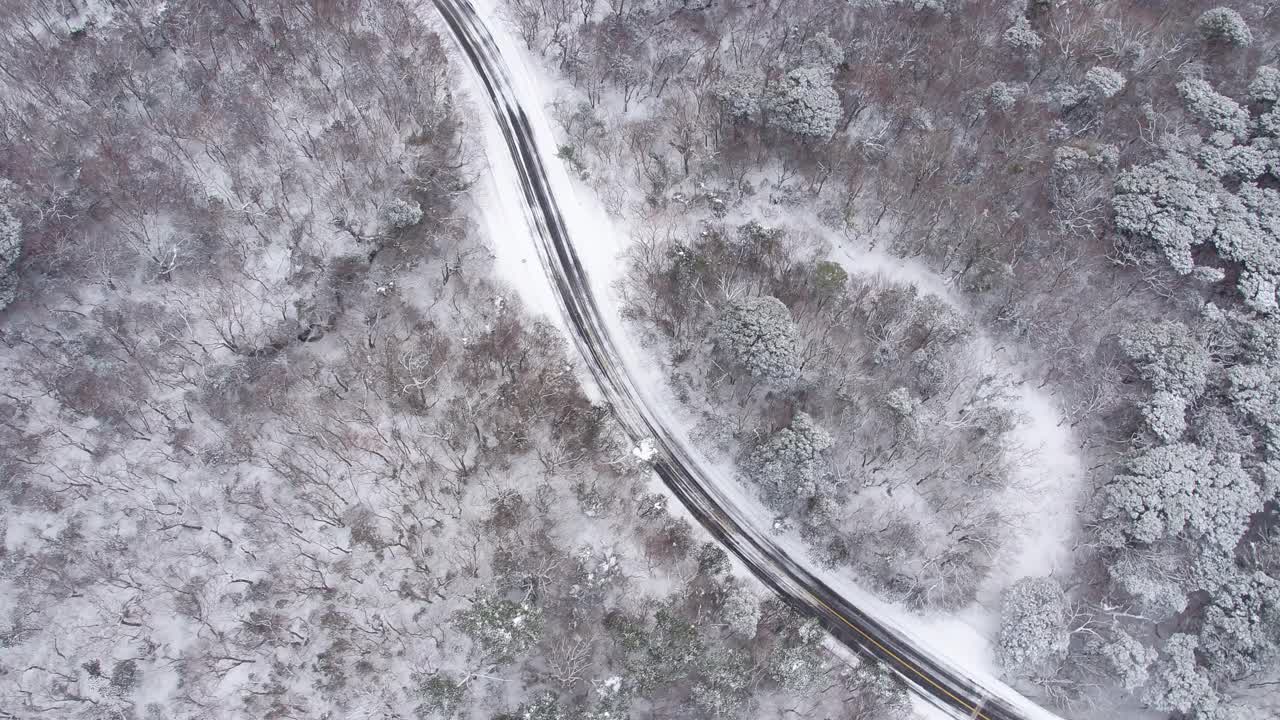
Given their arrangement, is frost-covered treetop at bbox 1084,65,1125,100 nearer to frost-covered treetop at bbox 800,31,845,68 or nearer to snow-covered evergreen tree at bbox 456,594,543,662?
frost-covered treetop at bbox 800,31,845,68

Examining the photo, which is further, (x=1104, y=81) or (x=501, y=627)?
(x=1104, y=81)

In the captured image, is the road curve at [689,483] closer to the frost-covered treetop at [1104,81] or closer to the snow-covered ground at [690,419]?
the snow-covered ground at [690,419]

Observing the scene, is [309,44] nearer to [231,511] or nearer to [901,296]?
[231,511]

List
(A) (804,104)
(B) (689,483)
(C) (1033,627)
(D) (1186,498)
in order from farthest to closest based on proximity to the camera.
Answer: (A) (804,104)
(B) (689,483)
(D) (1186,498)
(C) (1033,627)

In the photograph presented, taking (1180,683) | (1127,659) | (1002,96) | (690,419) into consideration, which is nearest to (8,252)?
(690,419)

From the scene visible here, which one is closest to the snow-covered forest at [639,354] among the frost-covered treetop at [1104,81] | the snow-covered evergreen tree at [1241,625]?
the snow-covered evergreen tree at [1241,625]

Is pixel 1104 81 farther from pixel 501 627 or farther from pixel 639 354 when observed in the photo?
pixel 501 627
